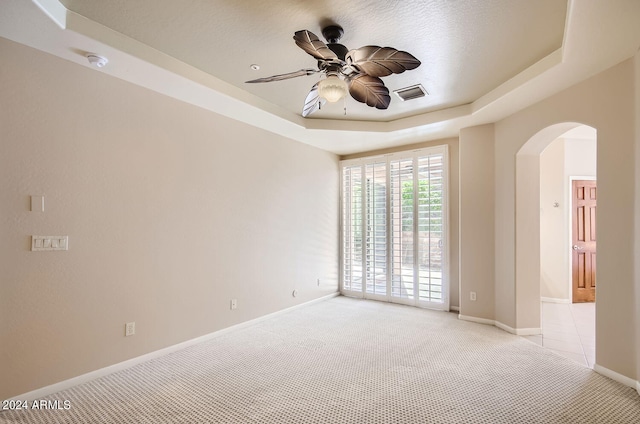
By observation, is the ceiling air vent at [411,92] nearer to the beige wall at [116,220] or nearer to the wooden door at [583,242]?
the beige wall at [116,220]

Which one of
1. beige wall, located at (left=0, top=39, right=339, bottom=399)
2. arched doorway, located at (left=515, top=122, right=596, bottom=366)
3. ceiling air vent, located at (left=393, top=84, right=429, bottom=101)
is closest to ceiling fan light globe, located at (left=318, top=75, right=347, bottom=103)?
ceiling air vent, located at (left=393, top=84, right=429, bottom=101)

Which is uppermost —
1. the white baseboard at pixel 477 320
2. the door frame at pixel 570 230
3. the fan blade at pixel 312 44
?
the fan blade at pixel 312 44

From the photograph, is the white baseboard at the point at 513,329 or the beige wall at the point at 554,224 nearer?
the white baseboard at the point at 513,329

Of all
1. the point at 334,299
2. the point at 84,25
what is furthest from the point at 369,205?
the point at 84,25

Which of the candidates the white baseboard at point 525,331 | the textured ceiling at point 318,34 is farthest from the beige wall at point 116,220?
the white baseboard at point 525,331

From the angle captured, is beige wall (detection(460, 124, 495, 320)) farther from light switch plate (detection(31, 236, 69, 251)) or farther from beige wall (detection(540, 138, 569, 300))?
light switch plate (detection(31, 236, 69, 251))

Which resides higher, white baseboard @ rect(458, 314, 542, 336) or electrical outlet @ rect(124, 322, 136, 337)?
Result: electrical outlet @ rect(124, 322, 136, 337)

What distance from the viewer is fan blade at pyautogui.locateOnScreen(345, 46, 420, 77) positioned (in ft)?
6.33

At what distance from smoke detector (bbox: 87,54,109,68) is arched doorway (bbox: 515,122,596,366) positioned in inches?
166

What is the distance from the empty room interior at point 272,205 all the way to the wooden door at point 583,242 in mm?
961

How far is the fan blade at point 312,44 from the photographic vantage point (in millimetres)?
1862

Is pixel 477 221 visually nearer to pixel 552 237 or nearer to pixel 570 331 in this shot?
pixel 570 331

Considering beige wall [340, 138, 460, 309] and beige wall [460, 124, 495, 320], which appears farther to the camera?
beige wall [340, 138, 460, 309]

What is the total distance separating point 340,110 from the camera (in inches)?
161
